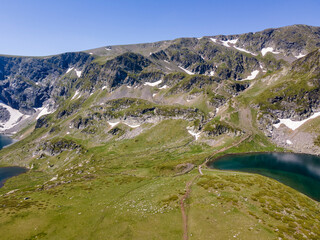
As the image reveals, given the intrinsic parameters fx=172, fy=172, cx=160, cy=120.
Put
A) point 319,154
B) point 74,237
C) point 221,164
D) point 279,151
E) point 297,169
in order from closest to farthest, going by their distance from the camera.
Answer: point 74,237, point 297,169, point 221,164, point 319,154, point 279,151

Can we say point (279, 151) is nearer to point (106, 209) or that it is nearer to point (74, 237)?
point (106, 209)

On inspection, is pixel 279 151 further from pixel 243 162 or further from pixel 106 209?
pixel 106 209

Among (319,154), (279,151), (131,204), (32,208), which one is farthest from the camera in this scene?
(279,151)

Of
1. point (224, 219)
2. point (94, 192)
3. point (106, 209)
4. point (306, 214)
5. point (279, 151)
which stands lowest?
point (279, 151)

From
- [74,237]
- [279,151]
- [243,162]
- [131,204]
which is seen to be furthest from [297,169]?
[74,237]

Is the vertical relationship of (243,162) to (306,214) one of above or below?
below

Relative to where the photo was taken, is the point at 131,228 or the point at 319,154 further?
the point at 319,154

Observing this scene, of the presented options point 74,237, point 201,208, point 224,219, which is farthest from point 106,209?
point 224,219
